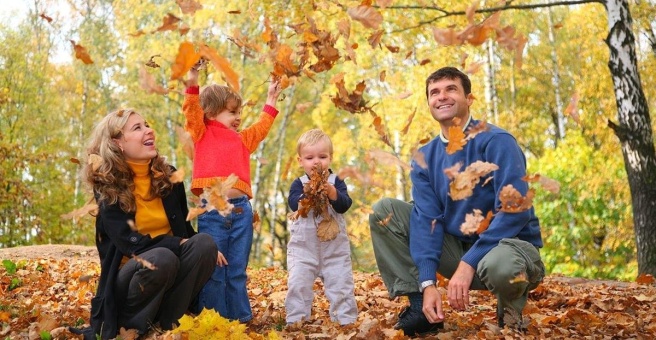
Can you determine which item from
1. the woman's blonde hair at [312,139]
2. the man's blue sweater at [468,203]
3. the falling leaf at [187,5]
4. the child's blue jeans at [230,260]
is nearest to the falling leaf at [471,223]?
the man's blue sweater at [468,203]

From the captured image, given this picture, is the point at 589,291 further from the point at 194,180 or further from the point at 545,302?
the point at 194,180

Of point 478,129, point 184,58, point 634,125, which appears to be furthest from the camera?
point 634,125

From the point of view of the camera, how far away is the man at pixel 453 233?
299 cm

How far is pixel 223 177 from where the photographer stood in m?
3.98

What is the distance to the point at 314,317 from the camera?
13.4 feet

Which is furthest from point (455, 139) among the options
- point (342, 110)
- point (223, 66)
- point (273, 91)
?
point (342, 110)

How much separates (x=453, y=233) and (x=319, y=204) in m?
0.84

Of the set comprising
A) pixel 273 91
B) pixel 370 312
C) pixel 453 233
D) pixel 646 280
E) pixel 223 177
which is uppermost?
pixel 273 91

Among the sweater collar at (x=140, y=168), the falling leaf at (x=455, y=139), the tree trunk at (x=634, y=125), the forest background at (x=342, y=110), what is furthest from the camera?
the forest background at (x=342, y=110)

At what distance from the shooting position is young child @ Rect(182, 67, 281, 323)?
3.90 m

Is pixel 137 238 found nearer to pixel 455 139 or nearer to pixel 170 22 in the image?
pixel 170 22

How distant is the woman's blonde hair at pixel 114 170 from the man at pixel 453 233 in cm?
121

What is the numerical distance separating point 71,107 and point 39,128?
480 cm

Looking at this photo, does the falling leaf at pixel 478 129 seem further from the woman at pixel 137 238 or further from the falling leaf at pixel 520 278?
the woman at pixel 137 238
